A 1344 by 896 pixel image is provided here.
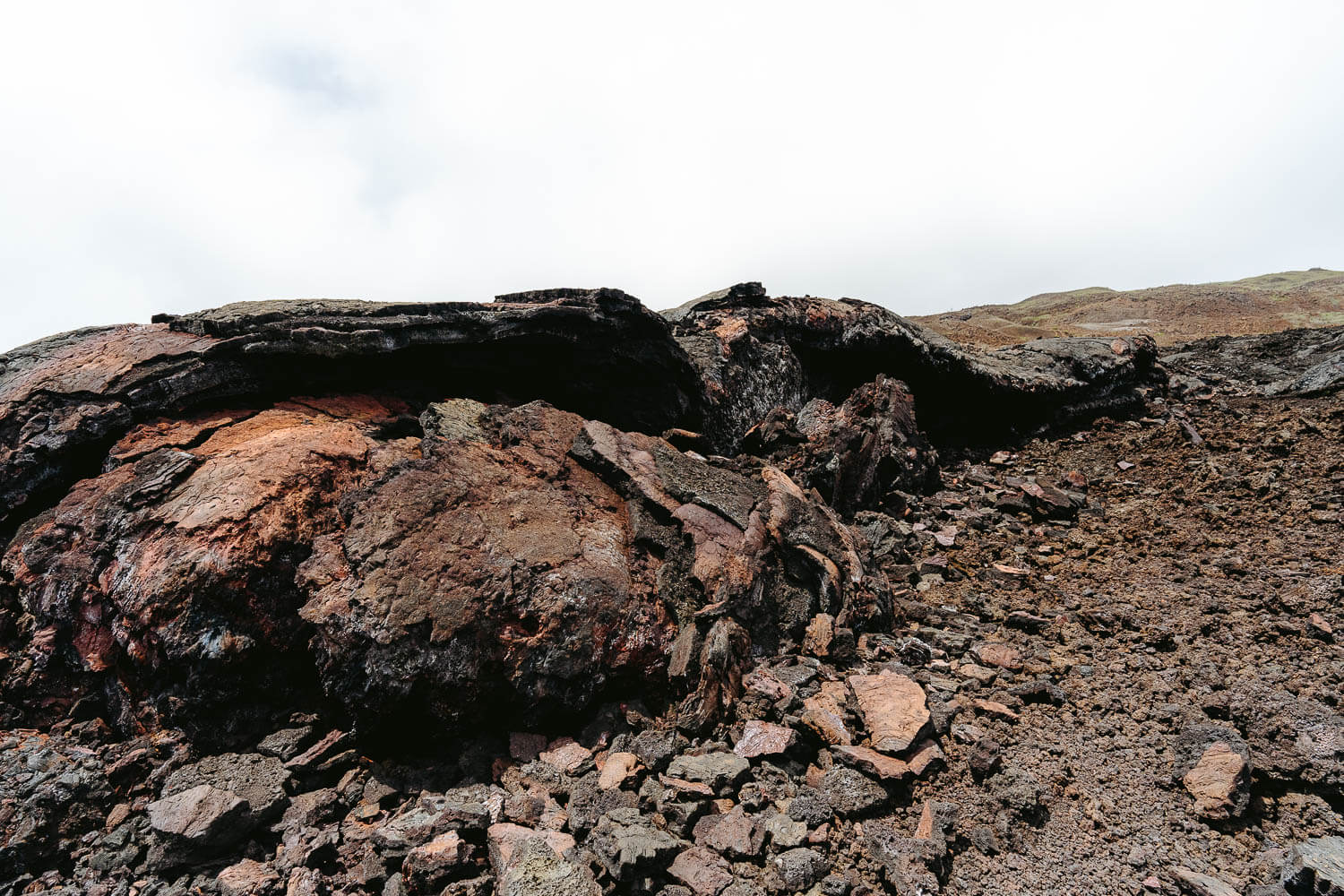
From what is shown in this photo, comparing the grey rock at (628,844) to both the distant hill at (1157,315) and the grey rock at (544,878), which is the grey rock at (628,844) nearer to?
the grey rock at (544,878)

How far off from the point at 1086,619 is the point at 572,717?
5.38 metres

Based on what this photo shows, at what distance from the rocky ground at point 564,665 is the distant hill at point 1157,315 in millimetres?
22580

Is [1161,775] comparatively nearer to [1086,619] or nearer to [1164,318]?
[1086,619]

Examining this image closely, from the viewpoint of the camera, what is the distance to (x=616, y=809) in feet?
12.7

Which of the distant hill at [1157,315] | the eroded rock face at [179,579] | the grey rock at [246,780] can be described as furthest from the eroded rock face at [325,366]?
the distant hill at [1157,315]

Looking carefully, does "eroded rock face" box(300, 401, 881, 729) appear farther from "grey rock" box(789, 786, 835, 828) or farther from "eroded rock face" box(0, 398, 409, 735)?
"grey rock" box(789, 786, 835, 828)

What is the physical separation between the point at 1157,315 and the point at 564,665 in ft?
165

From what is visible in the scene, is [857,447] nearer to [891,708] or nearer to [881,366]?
[881,366]

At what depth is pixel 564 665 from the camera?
15.5ft

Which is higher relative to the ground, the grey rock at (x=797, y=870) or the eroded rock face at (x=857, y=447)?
the eroded rock face at (x=857, y=447)

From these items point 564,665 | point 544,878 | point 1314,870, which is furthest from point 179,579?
point 1314,870

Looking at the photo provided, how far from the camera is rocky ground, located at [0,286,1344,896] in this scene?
368 centimetres

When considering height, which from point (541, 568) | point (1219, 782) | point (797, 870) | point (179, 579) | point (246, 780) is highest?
point (179, 579)

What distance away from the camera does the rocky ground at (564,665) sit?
368 centimetres
